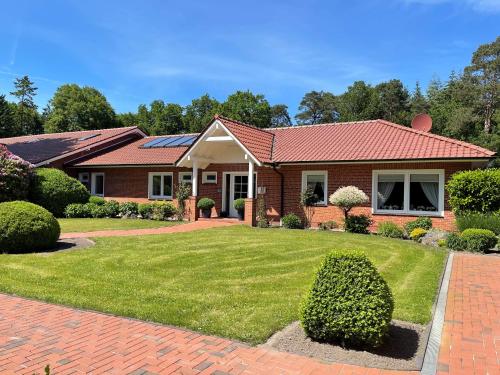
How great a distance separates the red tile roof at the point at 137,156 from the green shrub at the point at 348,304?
1769cm

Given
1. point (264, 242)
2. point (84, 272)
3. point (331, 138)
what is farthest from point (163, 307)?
point (331, 138)

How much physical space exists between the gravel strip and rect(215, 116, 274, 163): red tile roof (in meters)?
13.0

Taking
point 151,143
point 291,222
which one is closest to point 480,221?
point 291,222

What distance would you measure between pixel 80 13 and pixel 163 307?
37.1ft

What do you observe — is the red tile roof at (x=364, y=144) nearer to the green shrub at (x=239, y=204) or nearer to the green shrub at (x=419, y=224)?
the green shrub at (x=419, y=224)

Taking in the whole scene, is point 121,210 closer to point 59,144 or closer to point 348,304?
point 59,144

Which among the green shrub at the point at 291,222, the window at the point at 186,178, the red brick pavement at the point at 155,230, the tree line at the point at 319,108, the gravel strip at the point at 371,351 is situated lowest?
the gravel strip at the point at 371,351

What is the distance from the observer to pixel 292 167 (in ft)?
62.1

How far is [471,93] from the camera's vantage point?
44344 millimetres

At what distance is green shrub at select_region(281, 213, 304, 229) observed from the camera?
17672 mm

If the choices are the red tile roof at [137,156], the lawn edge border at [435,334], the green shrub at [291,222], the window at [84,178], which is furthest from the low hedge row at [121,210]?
the lawn edge border at [435,334]

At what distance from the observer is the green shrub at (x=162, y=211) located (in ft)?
68.4

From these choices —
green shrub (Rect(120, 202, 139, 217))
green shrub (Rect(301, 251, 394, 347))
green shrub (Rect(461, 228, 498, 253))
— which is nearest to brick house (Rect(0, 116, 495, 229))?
green shrub (Rect(120, 202, 139, 217))

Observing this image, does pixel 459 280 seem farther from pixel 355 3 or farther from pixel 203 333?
pixel 355 3
